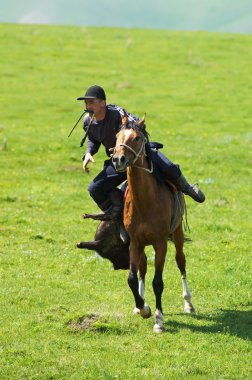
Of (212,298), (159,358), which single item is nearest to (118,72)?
(212,298)

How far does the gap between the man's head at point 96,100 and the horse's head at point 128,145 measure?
3.04ft

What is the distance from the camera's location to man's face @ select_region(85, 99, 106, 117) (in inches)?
494

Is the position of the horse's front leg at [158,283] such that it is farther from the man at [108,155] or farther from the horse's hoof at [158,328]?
the man at [108,155]

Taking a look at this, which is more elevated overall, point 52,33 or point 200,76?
point 52,33

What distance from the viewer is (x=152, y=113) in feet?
133

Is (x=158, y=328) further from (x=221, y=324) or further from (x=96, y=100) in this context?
(x=96, y=100)

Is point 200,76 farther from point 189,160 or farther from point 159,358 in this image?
point 159,358

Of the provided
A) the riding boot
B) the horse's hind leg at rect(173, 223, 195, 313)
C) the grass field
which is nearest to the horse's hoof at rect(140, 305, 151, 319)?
the grass field

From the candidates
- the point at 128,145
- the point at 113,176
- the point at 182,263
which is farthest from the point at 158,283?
the point at 128,145

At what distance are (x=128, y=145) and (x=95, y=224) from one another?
10.5 meters

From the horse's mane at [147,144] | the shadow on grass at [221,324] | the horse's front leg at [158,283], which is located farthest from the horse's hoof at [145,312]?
the horse's mane at [147,144]

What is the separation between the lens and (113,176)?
42.8 ft

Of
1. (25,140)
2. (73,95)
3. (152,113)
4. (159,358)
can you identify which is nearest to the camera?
(159,358)

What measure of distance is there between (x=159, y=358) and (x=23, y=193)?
15.3 m
